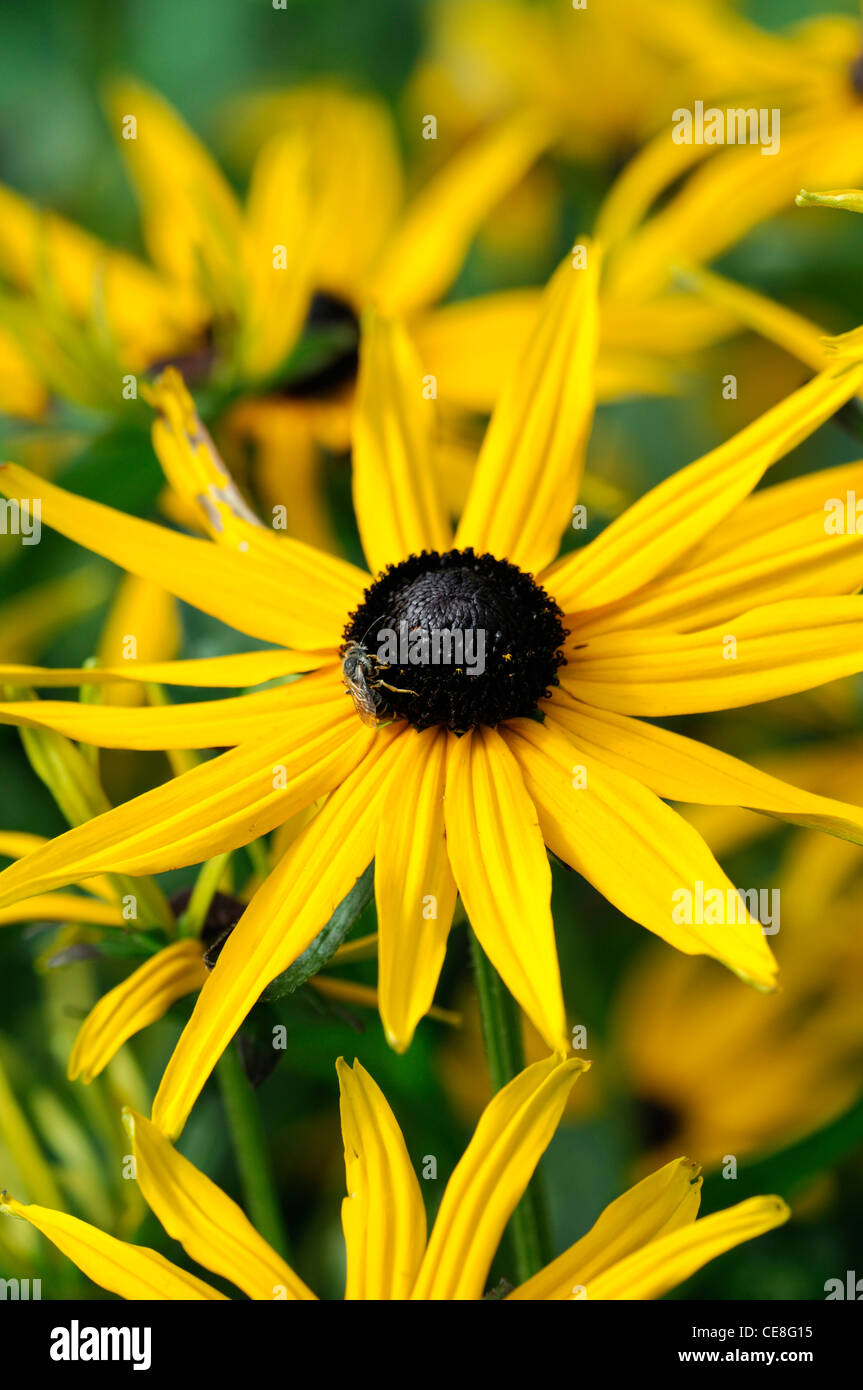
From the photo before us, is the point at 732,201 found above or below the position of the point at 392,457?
above

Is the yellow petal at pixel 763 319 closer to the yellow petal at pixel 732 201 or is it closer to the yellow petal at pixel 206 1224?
the yellow petal at pixel 732 201

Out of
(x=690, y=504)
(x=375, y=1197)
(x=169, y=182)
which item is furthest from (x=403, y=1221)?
(x=169, y=182)

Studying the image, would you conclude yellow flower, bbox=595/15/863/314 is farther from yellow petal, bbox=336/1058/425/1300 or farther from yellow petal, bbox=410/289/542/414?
yellow petal, bbox=336/1058/425/1300

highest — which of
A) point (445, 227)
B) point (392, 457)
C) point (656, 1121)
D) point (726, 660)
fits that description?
point (445, 227)

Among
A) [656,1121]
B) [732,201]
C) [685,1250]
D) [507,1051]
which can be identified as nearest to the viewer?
[685,1250]

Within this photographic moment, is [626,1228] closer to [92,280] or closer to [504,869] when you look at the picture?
[504,869]

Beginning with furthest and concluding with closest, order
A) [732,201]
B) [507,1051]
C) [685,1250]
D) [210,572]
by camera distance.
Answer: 1. [732,201]
2. [210,572]
3. [507,1051]
4. [685,1250]
